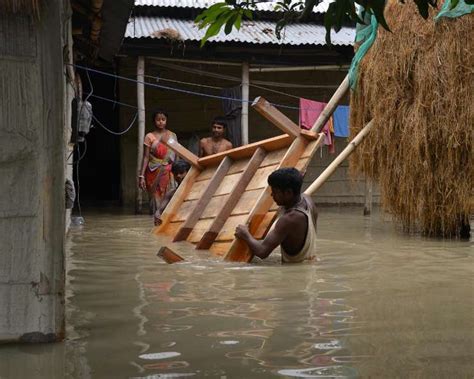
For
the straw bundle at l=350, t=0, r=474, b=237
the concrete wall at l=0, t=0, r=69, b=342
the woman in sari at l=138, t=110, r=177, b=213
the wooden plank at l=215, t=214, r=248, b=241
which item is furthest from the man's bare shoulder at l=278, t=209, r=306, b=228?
the woman in sari at l=138, t=110, r=177, b=213

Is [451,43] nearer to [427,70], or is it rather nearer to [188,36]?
[427,70]

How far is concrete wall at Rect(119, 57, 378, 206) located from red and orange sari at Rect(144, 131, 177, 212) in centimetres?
290

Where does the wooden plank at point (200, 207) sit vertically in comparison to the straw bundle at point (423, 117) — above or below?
below

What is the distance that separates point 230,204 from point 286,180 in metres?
1.11

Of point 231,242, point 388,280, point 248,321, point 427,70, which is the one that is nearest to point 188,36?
point 427,70

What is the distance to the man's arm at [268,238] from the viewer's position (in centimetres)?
537

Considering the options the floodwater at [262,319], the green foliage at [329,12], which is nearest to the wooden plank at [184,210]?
the floodwater at [262,319]

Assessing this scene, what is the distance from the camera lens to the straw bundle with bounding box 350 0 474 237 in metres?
7.15

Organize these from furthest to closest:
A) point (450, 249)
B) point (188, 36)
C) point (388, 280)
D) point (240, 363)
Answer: point (188, 36), point (450, 249), point (388, 280), point (240, 363)

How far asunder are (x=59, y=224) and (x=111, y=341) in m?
0.55

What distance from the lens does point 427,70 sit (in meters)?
7.31

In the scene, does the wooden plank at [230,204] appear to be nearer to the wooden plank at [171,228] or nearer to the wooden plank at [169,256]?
the wooden plank at [169,256]

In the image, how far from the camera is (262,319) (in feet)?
11.5

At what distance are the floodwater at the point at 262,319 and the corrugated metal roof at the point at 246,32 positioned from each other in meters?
5.89
